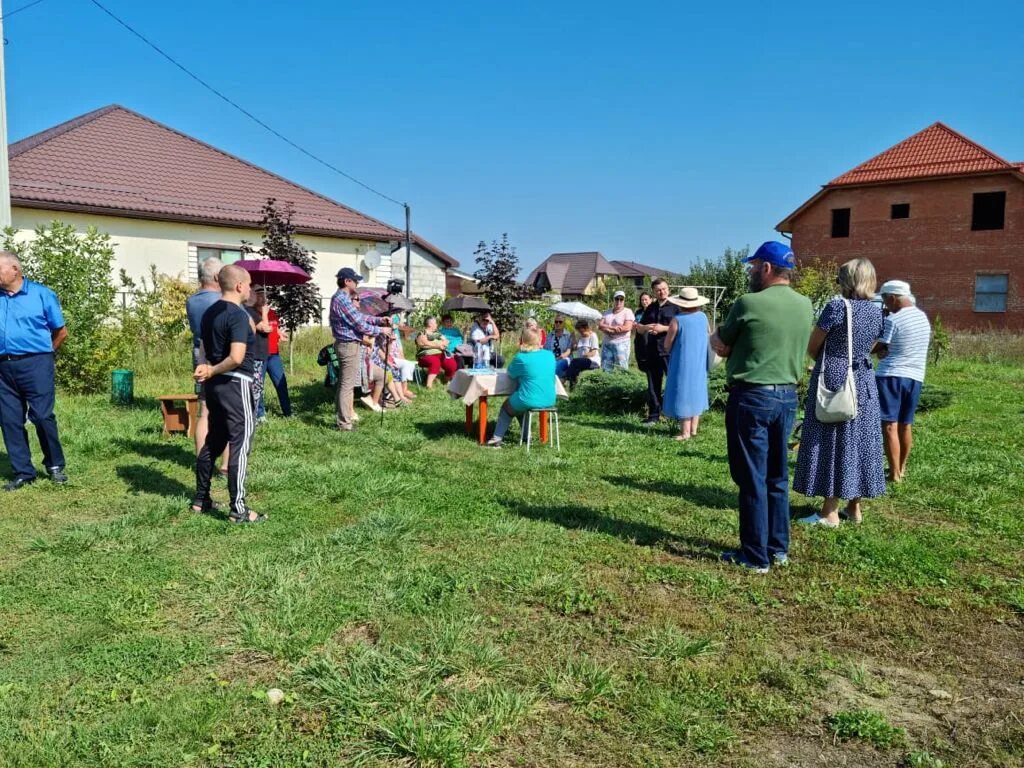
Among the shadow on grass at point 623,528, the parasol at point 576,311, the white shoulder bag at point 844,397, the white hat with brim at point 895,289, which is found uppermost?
the white hat with brim at point 895,289

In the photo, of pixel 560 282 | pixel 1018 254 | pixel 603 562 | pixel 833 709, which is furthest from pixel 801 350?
pixel 560 282

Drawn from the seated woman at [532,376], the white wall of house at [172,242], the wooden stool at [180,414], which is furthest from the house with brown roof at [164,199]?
the seated woman at [532,376]

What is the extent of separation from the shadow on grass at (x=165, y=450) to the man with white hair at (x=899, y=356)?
619 cm

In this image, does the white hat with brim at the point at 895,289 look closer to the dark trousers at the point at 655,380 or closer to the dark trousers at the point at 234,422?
the dark trousers at the point at 655,380

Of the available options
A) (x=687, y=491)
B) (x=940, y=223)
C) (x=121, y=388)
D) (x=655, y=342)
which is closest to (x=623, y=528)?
(x=687, y=491)

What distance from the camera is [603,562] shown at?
4711 mm

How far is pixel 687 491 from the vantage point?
21.1 ft

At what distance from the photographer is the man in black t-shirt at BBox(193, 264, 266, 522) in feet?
17.0

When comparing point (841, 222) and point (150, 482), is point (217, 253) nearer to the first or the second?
point (150, 482)

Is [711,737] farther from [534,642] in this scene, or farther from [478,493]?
[478,493]

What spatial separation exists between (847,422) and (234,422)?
13.6 ft

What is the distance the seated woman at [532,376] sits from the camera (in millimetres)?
8031

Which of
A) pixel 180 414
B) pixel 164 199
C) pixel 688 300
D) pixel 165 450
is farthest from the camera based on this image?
pixel 164 199

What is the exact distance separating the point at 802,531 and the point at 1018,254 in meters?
31.7
